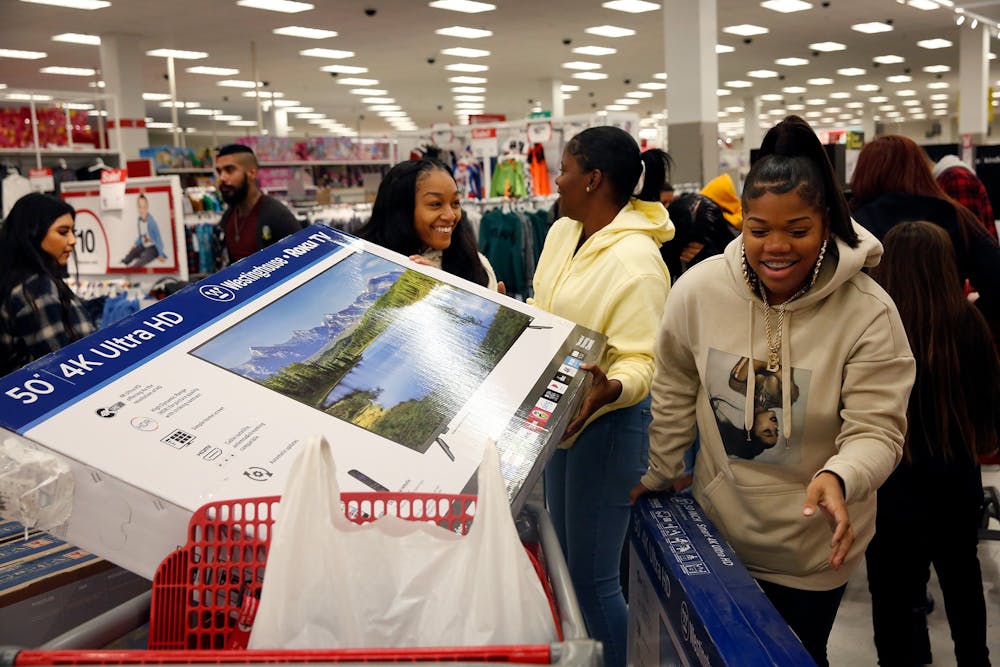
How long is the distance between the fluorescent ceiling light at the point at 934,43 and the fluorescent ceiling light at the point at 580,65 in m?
6.28

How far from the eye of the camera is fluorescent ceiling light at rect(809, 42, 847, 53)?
17.2 metres

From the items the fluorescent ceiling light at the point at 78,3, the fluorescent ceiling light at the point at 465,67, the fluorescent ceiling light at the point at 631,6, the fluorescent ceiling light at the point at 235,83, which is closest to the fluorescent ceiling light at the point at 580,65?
the fluorescent ceiling light at the point at 465,67

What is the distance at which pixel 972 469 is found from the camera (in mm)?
2547

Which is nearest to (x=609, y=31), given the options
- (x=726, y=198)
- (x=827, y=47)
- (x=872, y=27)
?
(x=872, y=27)

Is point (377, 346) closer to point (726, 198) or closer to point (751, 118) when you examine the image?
point (726, 198)

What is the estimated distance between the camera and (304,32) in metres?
13.8

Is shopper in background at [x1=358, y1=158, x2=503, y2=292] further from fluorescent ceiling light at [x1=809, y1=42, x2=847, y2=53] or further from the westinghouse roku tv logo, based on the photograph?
fluorescent ceiling light at [x1=809, y1=42, x2=847, y2=53]

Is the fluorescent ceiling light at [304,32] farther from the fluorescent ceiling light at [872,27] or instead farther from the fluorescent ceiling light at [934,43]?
the fluorescent ceiling light at [934,43]

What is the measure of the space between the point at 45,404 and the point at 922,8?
15271 millimetres

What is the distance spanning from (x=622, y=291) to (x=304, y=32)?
512 inches

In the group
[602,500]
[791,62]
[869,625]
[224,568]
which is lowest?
[869,625]

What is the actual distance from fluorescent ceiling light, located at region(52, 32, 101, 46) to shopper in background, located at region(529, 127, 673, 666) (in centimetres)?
1340

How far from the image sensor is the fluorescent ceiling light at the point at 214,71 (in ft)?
55.9

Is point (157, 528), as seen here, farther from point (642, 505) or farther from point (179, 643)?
point (642, 505)
